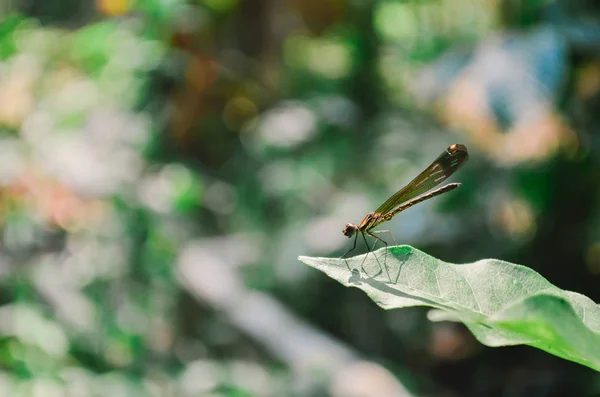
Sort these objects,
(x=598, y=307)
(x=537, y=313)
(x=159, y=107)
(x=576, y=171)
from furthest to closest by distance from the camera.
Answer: (x=159, y=107)
(x=576, y=171)
(x=598, y=307)
(x=537, y=313)

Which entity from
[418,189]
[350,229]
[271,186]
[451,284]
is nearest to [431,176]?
[418,189]

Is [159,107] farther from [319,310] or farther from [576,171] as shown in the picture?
[576,171]

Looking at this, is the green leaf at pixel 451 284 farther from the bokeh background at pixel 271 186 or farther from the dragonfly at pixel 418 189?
the bokeh background at pixel 271 186

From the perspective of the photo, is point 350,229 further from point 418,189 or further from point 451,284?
point 451,284

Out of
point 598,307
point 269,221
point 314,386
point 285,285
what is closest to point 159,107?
point 269,221

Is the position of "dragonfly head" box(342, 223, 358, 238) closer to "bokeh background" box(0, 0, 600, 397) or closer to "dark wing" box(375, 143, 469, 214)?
"dark wing" box(375, 143, 469, 214)

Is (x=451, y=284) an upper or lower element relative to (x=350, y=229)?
lower
